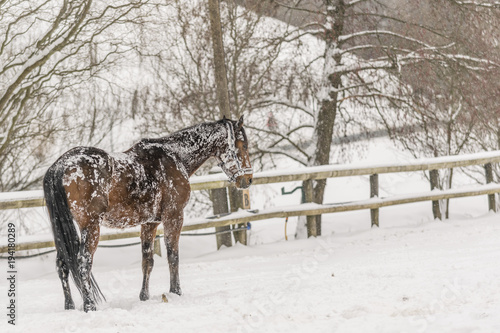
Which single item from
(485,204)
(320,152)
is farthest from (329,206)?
(485,204)

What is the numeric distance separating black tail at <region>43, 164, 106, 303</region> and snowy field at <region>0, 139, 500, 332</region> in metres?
0.40

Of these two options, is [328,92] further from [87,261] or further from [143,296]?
[87,261]

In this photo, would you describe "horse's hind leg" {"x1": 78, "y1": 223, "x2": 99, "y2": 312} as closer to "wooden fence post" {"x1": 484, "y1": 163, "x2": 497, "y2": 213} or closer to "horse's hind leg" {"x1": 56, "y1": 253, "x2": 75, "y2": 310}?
"horse's hind leg" {"x1": 56, "y1": 253, "x2": 75, "y2": 310}

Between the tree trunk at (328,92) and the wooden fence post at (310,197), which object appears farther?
the tree trunk at (328,92)

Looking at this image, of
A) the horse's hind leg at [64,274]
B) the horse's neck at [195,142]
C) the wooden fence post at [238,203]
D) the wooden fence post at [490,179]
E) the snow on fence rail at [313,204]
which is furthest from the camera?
the wooden fence post at [490,179]

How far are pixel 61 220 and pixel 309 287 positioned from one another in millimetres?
2437

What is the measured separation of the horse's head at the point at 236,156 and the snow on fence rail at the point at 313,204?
1.90 m

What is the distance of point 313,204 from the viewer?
8195 mm

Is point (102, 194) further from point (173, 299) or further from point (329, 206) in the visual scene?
point (329, 206)

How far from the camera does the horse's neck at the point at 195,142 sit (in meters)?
5.16

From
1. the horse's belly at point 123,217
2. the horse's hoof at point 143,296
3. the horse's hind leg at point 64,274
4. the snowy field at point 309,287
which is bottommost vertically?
the snowy field at point 309,287

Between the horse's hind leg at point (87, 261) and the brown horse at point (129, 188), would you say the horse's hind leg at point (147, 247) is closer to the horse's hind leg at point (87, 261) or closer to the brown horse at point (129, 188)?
the brown horse at point (129, 188)

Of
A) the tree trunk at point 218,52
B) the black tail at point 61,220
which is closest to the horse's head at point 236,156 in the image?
the black tail at point 61,220

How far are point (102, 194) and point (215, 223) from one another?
10.6 feet
